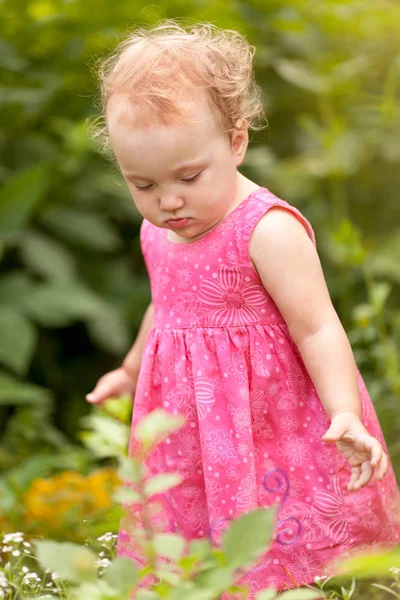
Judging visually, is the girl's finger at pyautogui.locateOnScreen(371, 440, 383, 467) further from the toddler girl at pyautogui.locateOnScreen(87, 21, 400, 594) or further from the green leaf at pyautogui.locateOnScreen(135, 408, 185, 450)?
the green leaf at pyautogui.locateOnScreen(135, 408, 185, 450)

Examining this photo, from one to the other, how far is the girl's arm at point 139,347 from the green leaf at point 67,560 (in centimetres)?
125

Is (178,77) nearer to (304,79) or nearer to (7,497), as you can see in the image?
(7,497)

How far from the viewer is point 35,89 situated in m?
3.87

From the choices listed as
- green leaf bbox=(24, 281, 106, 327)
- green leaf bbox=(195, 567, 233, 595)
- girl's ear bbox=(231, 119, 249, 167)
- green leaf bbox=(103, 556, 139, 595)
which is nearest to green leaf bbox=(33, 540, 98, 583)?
green leaf bbox=(103, 556, 139, 595)

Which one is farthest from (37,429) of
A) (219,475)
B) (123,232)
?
(219,475)

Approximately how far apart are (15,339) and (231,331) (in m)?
1.57

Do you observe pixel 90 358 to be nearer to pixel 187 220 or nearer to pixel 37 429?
pixel 37 429

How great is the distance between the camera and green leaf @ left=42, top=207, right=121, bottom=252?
3773 millimetres

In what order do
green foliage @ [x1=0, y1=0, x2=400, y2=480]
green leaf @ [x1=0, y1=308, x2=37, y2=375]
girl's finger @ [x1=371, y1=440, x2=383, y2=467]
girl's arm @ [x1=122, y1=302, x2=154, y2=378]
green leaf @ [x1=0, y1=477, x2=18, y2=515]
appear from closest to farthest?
1. girl's finger @ [x1=371, y1=440, x2=383, y2=467]
2. girl's arm @ [x1=122, y1=302, x2=154, y2=378]
3. green leaf @ [x1=0, y1=477, x2=18, y2=515]
4. green leaf @ [x1=0, y1=308, x2=37, y2=375]
5. green foliage @ [x1=0, y1=0, x2=400, y2=480]

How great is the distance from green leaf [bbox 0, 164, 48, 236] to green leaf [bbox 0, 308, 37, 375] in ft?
1.13

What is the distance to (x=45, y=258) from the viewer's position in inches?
145

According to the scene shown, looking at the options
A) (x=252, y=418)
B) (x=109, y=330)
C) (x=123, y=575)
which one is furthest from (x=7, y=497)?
(x=123, y=575)

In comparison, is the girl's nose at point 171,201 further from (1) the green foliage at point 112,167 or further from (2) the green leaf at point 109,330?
(2) the green leaf at point 109,330

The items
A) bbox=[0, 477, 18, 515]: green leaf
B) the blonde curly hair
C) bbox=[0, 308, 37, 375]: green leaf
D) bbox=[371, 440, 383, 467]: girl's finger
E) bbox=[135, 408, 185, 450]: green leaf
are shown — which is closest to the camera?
bbox=[135, 408, 185, 450]: green leaf
